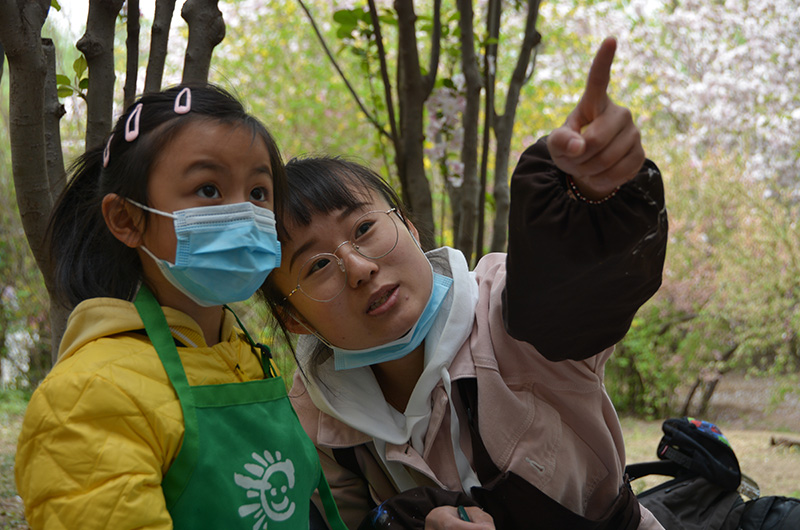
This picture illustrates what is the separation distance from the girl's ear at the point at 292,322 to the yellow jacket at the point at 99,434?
1.45ft

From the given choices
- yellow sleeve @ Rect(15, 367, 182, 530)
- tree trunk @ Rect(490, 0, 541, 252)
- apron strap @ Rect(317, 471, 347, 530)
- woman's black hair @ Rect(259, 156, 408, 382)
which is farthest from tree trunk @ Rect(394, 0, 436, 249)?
yellow sleeve @ Rect(15, 367, 182, 530)

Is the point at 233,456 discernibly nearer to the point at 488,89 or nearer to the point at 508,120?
the point at 488,89

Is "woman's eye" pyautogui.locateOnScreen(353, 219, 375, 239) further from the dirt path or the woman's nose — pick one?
the dirt path

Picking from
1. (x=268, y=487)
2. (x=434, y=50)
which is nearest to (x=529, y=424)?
(x=268, y=487)

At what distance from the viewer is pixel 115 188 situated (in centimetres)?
133

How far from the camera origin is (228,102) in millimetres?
1379

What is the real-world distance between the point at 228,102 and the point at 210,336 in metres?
0.43

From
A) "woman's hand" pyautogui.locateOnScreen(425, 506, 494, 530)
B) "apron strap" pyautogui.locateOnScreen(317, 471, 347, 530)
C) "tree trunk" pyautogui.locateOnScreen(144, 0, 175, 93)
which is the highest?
"tree trunk" pyautogui.locateOnScreen(144, 0, 175, 93)

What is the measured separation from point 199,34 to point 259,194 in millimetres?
668

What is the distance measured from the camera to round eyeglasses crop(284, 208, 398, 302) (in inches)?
60.9

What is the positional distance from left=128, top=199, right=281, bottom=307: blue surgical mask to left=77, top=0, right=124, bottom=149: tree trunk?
0.55 meters

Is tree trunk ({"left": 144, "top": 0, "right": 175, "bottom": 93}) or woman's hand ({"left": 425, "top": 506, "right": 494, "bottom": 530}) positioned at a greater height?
tree trunk ({"left": 144, "top": 0, "right": 175, "bottom": 93})

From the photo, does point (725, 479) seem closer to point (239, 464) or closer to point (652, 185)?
point (652, 185)

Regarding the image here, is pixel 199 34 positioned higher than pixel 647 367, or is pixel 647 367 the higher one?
pixel 199 34
